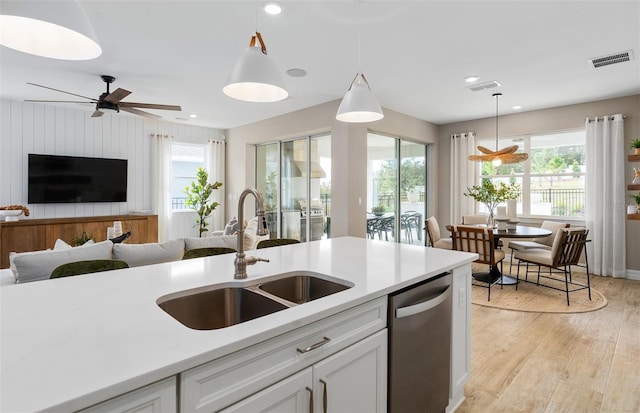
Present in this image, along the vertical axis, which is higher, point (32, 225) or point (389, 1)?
point (389, 1)

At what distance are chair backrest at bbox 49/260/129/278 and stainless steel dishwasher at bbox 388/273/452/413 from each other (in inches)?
67.1

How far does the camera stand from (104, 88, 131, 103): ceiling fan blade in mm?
3570

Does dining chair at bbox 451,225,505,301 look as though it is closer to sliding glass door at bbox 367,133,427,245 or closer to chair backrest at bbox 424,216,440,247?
chair backrest at bbox 424,216,440,247

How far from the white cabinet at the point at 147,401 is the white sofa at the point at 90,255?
1.25 m

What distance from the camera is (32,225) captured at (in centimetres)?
491

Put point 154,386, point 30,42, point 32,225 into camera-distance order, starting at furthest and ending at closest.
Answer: point 32,225, point 30,42, point 154,386

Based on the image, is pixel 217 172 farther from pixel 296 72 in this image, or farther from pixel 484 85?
pixel 484 85

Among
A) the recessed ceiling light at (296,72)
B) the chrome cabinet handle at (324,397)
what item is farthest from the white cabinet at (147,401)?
the recessed ceiling light at (296,72)

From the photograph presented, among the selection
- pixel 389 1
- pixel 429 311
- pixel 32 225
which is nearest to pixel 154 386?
pixel 429 311

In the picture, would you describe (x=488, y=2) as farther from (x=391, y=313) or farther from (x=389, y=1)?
(x=391, y=313)

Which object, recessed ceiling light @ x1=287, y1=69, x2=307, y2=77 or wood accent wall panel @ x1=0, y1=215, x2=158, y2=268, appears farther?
wood accent wall panel @ x1=0, y1=215, x2=158, y2=268

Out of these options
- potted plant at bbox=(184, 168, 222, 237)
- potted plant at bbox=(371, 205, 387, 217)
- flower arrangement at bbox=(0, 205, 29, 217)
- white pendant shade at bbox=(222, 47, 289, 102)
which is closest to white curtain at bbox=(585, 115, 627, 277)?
potted plant at bbox=(371, 205, 387, 217)

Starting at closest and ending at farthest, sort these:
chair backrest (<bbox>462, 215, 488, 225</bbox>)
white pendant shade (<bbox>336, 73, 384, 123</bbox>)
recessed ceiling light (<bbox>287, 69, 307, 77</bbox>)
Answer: white pendant shade (<bbox>336, 73, 384, 123</bbox>) → recessed ceiling light (<bbox>287, 69, 307, 77</bbox>) → chair backrest (<bbox>462, 215, 488, 225</bbox>)

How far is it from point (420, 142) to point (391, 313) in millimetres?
5614
